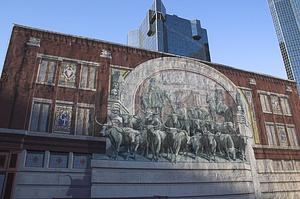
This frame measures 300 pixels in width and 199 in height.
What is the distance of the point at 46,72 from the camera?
2225cm

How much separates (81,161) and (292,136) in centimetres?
2288

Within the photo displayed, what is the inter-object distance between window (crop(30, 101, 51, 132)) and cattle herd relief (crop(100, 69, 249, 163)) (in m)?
4.29

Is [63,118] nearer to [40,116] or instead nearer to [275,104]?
[40,116]

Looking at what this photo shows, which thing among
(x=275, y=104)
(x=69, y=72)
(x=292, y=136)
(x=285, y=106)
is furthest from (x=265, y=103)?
(x=69, y=72)

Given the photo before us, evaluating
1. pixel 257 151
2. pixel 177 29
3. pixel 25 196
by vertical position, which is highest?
pixel 177 29

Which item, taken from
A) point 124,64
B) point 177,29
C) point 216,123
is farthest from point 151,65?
point 177,29

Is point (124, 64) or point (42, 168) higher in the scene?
point (124, 64)

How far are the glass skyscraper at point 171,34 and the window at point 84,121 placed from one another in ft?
288

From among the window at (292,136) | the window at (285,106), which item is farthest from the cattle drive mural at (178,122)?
the window at (292,136)

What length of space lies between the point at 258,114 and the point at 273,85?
218 inches

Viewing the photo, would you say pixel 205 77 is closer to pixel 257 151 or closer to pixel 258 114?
pixel 258 114

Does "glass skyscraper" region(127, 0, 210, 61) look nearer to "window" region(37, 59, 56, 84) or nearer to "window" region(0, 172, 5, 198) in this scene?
"window" region(37, 59, 56, 84)

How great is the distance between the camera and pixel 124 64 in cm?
2505

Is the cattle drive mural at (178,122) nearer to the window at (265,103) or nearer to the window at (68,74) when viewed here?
the window at (265,103)
